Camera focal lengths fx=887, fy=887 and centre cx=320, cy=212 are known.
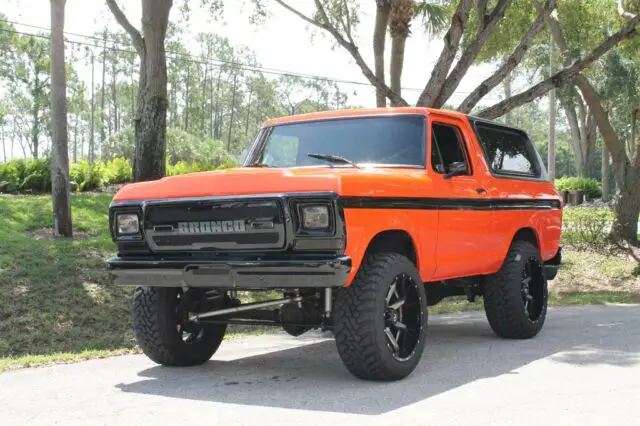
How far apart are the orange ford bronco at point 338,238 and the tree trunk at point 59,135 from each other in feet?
23.8

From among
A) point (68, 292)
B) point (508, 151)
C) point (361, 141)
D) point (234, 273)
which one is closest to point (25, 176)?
point (68, 292)

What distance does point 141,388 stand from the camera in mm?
6363

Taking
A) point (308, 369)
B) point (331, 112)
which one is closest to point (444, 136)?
point (331, 112)

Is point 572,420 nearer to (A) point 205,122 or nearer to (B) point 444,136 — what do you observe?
(B) point 444,136

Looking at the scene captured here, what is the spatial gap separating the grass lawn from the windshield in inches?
103

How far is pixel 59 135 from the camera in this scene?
14.8m

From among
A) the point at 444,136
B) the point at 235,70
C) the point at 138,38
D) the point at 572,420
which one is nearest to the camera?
the point at 572,420

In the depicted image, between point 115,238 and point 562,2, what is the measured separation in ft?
61.8

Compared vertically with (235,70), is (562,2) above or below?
below

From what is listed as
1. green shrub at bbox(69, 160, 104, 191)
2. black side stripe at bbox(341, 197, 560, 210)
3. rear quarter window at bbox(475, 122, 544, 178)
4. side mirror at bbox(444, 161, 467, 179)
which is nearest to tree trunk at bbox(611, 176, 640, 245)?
black side stripe at bbox(341, 197, 560, 210)

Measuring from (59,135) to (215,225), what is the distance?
9233 mm

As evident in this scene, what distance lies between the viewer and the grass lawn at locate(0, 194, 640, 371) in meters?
10.1

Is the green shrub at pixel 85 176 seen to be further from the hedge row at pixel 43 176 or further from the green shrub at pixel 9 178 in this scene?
the green shrub at pixel 9 178

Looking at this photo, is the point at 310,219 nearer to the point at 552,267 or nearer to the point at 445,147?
the point at 445,147
